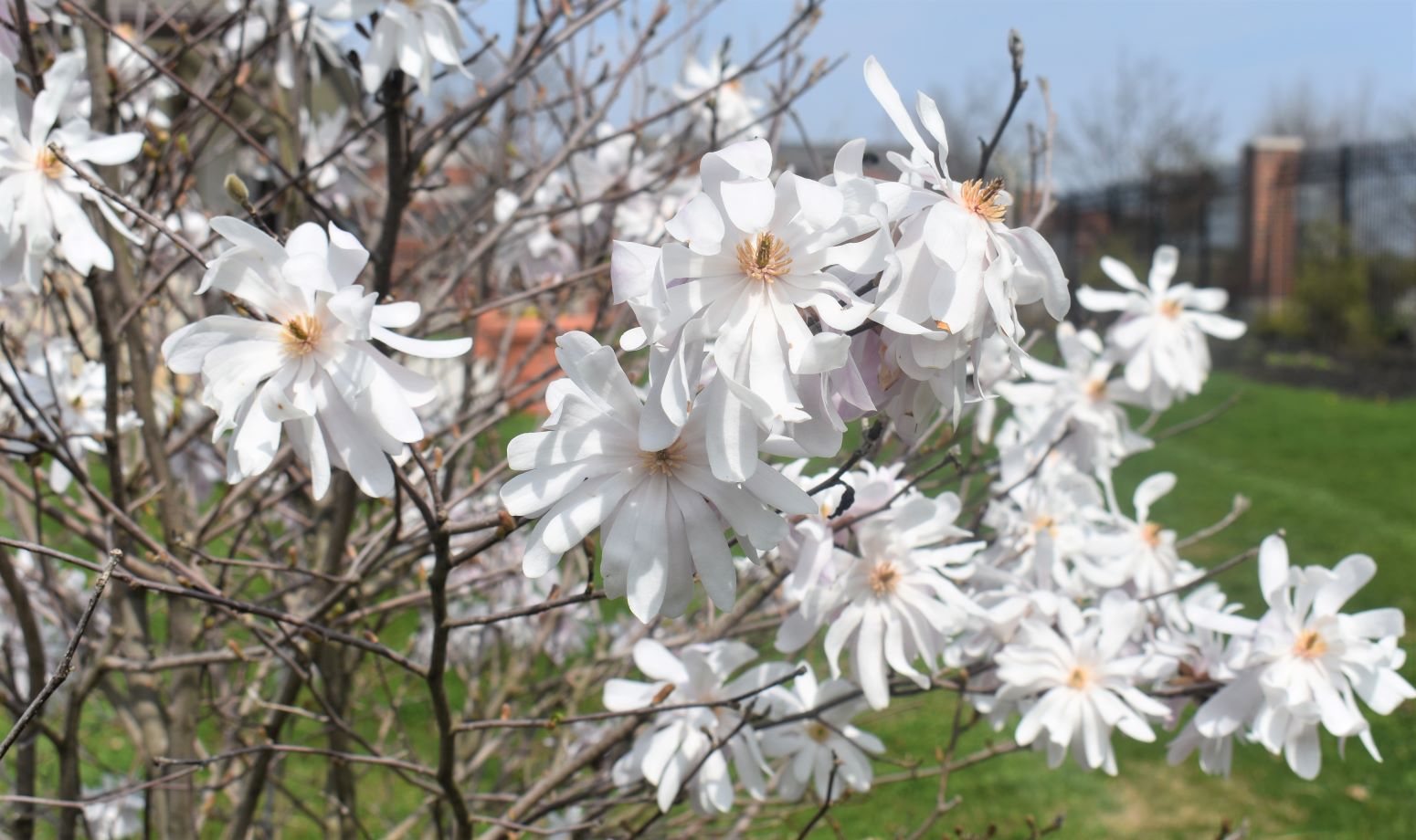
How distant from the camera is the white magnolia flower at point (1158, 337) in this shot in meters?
2.58

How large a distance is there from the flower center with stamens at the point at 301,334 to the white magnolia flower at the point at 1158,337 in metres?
1.91

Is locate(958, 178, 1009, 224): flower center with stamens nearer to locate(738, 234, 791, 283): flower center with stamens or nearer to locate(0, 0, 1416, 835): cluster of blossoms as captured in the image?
locate(0, 0, 1416, 835): cluster of blossoms

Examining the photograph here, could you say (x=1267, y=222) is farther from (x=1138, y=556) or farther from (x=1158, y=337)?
(x=1138, y=556)

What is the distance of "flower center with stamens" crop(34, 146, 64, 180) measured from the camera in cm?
138

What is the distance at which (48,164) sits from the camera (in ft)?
4.54

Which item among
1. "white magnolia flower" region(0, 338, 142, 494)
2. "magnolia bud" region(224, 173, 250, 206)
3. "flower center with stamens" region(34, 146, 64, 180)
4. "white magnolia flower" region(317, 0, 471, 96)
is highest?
"white magnolia flower" region(317, 0, 471, 96)

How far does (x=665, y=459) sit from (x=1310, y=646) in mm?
1210

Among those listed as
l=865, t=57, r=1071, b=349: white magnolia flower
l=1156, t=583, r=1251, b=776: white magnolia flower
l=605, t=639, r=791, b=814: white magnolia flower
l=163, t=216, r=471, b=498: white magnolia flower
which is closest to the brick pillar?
l=1156, t=583, r=1251, b=776: white magnolia flower

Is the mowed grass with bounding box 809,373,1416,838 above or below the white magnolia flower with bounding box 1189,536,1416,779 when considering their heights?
below

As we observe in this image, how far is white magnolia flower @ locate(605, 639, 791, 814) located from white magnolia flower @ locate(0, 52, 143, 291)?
0.91 m

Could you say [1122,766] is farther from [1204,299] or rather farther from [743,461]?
[743,461]

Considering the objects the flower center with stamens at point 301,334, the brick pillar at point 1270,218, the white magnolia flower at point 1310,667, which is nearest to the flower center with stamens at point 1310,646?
the white magnolia flower at point 1310,667

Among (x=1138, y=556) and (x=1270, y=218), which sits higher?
(x=1138, y=556)

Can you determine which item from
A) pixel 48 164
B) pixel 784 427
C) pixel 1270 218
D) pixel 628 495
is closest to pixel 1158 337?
A: pixel 784 427
